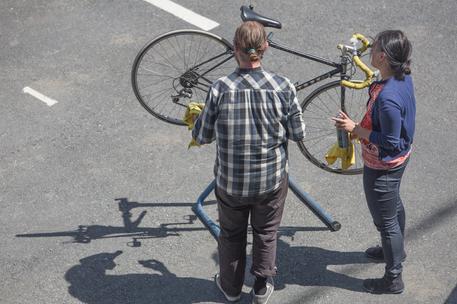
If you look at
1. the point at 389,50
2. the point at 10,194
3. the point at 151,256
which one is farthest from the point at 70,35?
the point at 389,50

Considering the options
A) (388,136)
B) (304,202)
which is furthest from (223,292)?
(388,136)

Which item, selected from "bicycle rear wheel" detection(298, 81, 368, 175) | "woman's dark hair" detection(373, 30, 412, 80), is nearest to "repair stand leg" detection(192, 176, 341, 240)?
"bicycle rear wheel" detection(298, 81, 368, 175)

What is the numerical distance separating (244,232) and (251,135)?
2.85 ft

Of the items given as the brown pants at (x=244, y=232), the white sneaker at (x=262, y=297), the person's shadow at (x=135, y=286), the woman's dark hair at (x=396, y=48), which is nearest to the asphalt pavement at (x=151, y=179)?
the person's shadow at (x=135, y=286)

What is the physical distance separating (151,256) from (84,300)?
1.98ft

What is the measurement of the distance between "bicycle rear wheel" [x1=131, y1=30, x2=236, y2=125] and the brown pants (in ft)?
4.76

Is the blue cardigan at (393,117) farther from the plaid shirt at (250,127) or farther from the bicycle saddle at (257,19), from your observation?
the bicycle saddle at (257,19)

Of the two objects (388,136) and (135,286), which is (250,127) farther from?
(135,286)

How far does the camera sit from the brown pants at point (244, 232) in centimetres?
475

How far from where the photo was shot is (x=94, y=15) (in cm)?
848

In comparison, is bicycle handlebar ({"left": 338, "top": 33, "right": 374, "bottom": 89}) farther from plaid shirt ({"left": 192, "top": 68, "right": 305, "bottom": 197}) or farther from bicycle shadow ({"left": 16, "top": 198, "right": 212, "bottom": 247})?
bicycle shadow ({"left": 16, "top": 198, "right": 212, "bottom": 247})

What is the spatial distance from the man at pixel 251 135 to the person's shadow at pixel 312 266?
58 cm

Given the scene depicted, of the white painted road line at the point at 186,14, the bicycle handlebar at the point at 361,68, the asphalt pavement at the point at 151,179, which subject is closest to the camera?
the bicycle handlebar at the point at 361,68

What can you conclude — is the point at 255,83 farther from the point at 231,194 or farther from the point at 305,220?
the point at 305,220
